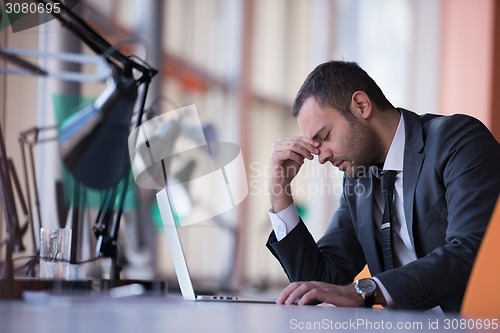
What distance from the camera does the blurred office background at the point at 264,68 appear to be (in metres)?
5.39

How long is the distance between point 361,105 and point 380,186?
0.22m

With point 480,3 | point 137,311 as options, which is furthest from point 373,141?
point 480,3

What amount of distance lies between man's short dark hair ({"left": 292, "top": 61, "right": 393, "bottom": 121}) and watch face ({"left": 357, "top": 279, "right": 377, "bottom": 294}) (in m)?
0.62

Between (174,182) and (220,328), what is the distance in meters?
2.60

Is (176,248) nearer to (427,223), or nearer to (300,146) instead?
(300,146)

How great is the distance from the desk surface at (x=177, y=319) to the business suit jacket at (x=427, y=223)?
1.18 feet

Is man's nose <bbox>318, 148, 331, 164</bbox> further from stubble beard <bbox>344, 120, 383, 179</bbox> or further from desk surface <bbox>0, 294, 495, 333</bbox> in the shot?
desk surface <bbox>0, 294, 495, 333</bbox>

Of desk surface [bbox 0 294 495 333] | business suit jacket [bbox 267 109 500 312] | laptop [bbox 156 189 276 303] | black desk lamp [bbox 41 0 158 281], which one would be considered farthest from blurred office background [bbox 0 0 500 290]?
desk surface [bbox 0 294 495 333]

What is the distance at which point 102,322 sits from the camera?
927mm

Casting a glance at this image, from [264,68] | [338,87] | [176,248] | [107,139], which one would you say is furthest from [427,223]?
[264,68]

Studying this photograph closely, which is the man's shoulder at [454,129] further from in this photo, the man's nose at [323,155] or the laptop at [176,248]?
the laptop at [176,248]

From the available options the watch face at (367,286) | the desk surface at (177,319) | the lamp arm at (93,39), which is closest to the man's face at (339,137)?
the lamp arm at (93,39)

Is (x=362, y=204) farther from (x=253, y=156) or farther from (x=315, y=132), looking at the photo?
(x=253, y=156)

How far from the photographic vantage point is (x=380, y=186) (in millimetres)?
2098
